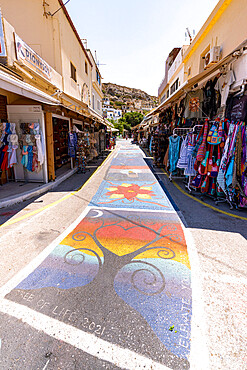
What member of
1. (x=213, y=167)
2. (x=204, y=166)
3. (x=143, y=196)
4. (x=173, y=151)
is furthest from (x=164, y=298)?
(x=173, y=151)

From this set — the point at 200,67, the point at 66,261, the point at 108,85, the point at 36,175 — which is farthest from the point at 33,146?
the point at 108,85

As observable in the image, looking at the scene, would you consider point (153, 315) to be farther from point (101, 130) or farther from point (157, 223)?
point (101, 130)

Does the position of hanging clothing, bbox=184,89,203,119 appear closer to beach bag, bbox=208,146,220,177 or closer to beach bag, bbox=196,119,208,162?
beach bag, bbox=196,119,208,162

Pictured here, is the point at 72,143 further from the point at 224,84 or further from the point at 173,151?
the point at 224,84

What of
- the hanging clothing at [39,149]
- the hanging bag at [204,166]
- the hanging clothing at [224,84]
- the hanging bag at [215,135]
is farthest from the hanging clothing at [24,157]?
the hanging clothing at [224,84]

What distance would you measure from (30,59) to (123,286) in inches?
319

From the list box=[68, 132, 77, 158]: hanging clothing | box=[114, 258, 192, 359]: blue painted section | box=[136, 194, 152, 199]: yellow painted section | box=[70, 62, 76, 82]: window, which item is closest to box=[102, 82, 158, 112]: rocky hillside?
box=[70, 62, 76, 82]: window

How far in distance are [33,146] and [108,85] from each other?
571 ft

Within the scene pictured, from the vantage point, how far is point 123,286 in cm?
238

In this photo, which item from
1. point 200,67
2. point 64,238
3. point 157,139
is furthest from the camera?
point 157,139

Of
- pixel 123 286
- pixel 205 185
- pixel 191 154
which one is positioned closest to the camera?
pixel 123 286

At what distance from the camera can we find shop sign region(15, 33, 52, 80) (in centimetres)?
613

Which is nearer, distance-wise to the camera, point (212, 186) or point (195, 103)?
point (212, 186)

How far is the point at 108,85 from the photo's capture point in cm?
15988
